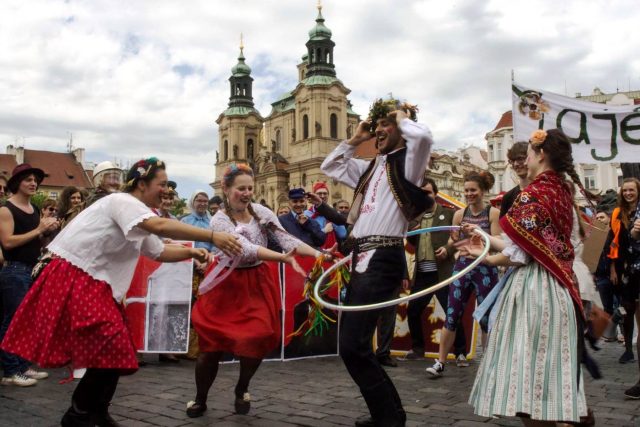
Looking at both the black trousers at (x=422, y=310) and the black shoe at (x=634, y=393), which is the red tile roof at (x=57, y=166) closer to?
the black trousers at (x=422, y=310)

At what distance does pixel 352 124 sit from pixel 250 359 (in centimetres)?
7987

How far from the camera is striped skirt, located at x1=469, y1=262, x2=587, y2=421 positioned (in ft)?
12.1

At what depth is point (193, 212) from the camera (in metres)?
9.18

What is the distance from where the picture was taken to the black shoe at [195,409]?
16.9ft

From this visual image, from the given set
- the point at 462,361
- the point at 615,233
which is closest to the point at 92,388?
the point at 462,361

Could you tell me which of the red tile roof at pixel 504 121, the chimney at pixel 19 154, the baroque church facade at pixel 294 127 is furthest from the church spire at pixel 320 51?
the chimney at pixel 19 154

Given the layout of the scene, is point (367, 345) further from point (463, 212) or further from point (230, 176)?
point (463, 212)

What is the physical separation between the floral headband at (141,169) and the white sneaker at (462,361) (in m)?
4.91

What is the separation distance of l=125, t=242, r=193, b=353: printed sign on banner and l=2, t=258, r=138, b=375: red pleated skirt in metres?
4.14

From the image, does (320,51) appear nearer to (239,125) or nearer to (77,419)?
(239,125)

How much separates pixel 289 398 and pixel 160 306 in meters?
2.98

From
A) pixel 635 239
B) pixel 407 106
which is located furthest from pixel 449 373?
pixel 407 106

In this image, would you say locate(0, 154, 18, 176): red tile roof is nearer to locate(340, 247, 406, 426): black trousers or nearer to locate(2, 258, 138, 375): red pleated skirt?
locate(2, 258, 138, 375): red pleated skirt

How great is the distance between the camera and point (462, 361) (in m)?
7.87
